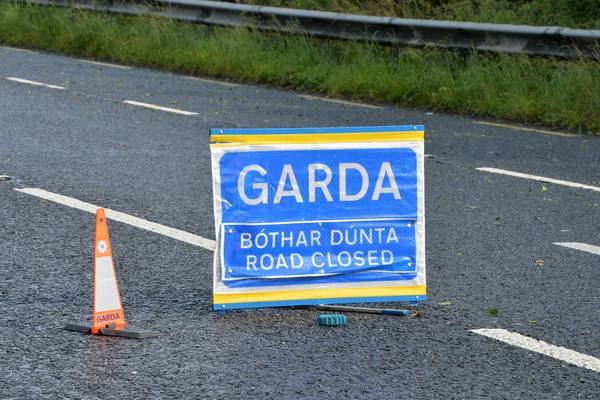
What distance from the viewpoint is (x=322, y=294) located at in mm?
5691

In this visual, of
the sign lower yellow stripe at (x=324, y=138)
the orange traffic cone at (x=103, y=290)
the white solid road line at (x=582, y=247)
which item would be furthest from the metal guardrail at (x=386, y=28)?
the orange traffic cone at (x=103, y=290)

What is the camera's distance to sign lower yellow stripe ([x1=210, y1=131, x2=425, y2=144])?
224 inches

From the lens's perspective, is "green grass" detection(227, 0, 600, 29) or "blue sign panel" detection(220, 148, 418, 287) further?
"green grass" detection(227, 0, 600, 29)

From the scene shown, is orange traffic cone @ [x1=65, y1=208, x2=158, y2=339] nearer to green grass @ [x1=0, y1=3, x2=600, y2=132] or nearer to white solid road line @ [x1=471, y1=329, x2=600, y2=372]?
white solid road line @ [x1=471, y1=329, x2=600, y2=372]

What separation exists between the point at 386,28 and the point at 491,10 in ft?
8.20

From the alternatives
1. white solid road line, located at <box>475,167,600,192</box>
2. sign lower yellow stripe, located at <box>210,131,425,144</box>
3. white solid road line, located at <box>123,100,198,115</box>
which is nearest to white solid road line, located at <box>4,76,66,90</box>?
white solid road line, located at <box>123,100,198,115</box>

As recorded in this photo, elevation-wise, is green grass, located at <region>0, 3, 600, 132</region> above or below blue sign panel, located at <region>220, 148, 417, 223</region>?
below

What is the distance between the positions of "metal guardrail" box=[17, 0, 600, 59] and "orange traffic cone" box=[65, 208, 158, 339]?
26.6 feet

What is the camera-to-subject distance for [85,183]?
28.1 feet

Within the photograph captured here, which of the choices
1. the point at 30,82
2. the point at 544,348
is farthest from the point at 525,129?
the point at 544,348

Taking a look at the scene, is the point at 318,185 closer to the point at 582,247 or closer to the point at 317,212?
the point at 317,212

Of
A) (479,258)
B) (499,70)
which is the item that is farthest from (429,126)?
(479,258)

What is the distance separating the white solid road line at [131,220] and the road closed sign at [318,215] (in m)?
1.17

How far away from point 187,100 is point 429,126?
278 centimetres
